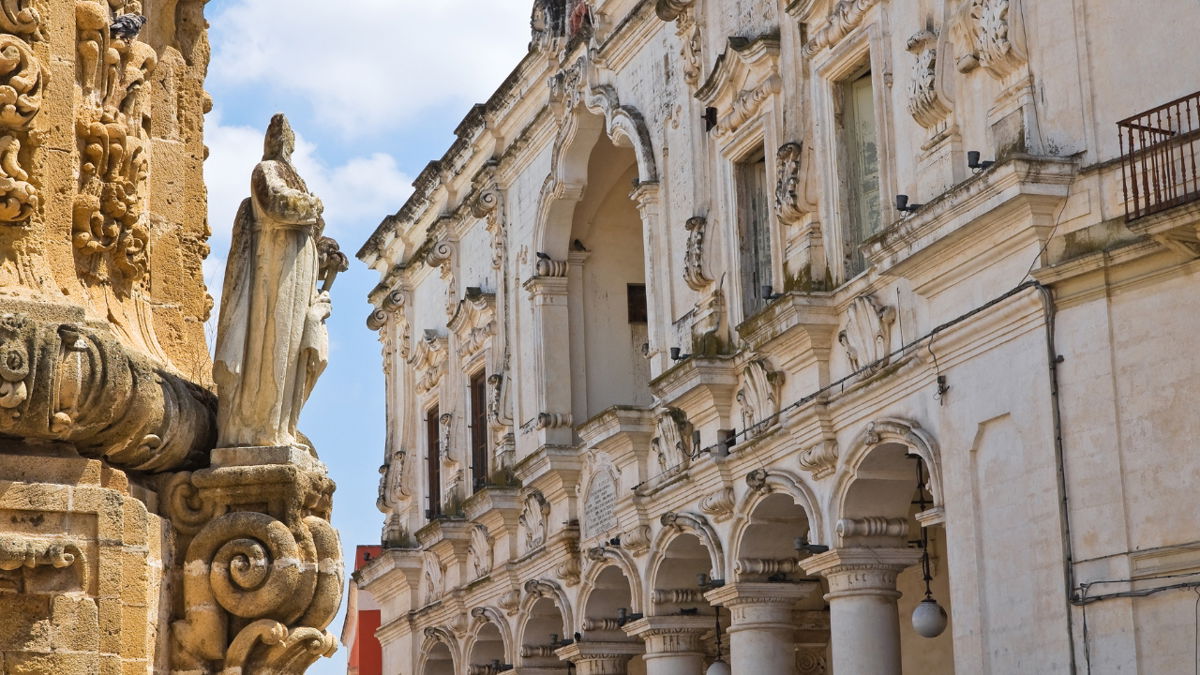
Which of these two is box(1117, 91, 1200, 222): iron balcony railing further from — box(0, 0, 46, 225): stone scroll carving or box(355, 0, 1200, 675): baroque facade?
box(0, 0, 46, 225): stone scroll carving

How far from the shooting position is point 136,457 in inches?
286

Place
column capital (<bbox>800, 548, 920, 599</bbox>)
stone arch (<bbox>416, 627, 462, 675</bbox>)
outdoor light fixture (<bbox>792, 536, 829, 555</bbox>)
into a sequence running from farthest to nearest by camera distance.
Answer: stone arch (<bbox>416, 627, 462, 675</bbox>) → outdoor light fixture (<bbox>792, 536, 829, 555</bbox>) → column capital (<bbox>800, 548, 920, 599</bbox>)

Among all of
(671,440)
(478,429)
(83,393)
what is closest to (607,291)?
(478,429)

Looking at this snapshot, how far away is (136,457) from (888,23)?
30.2 ft

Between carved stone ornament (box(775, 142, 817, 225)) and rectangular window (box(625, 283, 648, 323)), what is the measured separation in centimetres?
747

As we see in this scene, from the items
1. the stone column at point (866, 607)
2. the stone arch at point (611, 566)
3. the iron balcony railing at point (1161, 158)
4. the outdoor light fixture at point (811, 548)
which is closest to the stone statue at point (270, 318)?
the iron balcony railing at point (1161, 158)

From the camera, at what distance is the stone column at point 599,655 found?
866 inches

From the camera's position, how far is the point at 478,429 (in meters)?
26.4

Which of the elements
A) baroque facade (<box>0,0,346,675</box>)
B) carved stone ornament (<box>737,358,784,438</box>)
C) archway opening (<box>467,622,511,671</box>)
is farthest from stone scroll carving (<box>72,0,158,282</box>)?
archway opening (<box>467,622,511,671</box>)

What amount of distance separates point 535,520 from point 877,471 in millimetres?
8565

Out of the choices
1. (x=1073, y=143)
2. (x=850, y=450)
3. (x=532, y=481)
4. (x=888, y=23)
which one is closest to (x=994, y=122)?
(x=1073, y=143)

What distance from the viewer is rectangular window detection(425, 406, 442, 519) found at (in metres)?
28.1

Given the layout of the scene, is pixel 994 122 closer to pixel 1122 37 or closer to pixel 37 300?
pixel 1122 37

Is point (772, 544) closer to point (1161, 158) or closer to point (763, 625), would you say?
point (763, 625)
